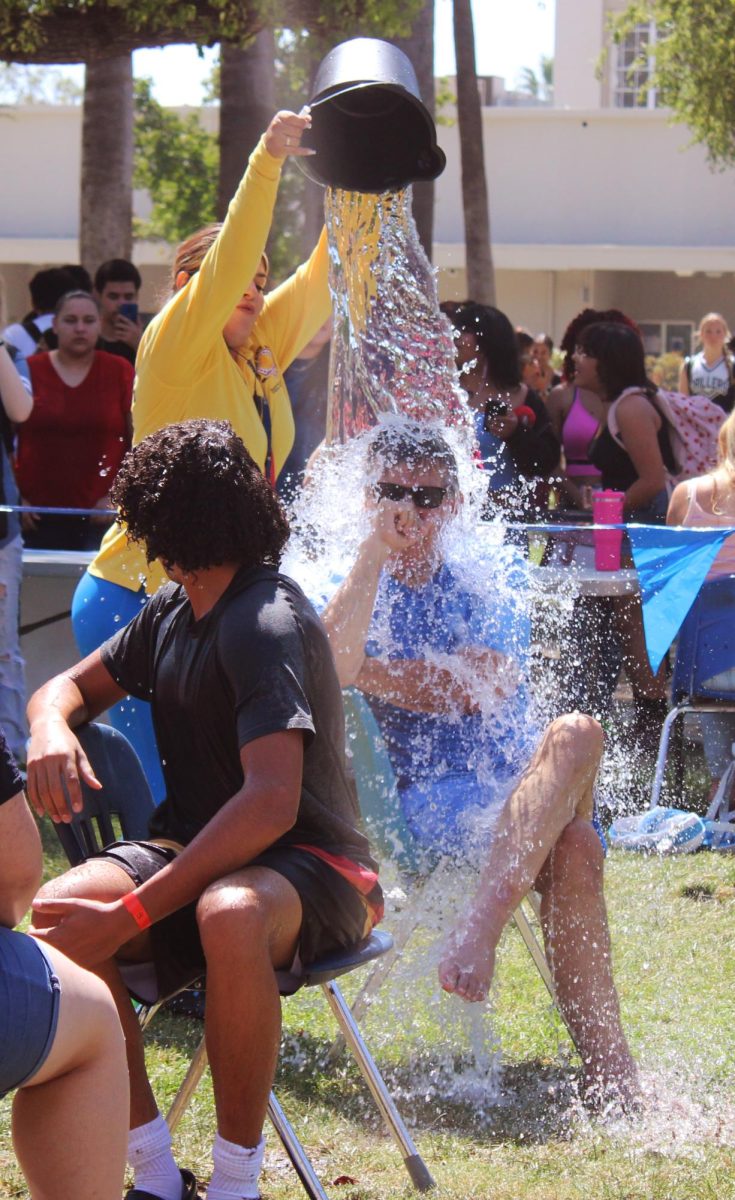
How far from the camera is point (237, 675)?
295 cm

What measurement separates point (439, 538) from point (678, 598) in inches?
88.4

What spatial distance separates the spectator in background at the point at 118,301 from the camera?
8797 millimetres

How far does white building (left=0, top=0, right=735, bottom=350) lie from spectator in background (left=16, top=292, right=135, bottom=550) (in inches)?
828

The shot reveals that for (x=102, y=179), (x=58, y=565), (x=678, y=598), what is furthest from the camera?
(x=102, y=179)

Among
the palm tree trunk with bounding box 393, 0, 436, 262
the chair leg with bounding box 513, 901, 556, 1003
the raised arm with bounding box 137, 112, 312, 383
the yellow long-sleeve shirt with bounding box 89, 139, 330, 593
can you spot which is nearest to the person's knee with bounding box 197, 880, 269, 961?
the chair leg with bounding box 513, 901, 556, 1003

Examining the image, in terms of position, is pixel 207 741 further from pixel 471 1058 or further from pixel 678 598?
pixel 678 598

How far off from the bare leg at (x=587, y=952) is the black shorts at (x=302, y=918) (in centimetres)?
69

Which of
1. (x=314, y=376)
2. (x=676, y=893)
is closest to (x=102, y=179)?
(x=314, y=376)

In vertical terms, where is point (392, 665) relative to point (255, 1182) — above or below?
above

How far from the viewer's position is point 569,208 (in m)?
29.8

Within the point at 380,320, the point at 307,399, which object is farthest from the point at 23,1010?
the point at 307,399

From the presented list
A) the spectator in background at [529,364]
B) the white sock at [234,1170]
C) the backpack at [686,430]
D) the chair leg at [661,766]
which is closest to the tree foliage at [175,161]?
the spectator in background at [529,364]

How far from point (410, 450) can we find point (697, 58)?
1426 cm

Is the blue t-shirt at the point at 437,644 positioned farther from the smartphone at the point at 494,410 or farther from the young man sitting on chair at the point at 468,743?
the smartphone at the point at 494,410
